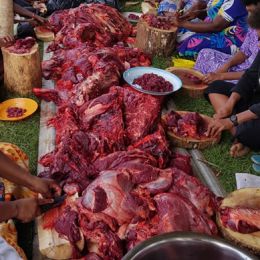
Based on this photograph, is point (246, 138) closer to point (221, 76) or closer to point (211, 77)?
point (221, 76)

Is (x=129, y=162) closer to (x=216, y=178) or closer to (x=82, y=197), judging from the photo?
(x=82, y=197)

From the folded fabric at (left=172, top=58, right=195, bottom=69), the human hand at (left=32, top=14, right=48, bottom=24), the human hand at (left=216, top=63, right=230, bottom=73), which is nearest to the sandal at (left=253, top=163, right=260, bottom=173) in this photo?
the human hand at (left=216, top=63, right=230, bottom=73)

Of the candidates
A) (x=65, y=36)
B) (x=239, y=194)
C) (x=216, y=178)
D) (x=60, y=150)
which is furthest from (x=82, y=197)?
(x=65, y=36)

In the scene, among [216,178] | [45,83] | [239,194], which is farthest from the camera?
[45,83]

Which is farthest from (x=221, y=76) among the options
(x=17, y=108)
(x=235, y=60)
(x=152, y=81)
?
(x=17, y=108)

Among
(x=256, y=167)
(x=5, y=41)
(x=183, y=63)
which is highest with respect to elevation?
(x=5, y=41)

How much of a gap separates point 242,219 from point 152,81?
8.27 ft

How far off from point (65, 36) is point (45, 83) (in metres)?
1.30

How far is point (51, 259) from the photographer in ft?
10.2

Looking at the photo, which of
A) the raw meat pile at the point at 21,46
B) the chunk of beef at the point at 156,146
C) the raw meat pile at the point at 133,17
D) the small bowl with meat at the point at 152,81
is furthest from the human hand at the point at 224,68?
the raw meat pile at the point at 133,17

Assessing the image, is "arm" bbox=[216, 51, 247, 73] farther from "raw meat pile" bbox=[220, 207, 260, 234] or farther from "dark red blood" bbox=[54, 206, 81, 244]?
"dark red blood" bbox=[54, 206, 81, 244]

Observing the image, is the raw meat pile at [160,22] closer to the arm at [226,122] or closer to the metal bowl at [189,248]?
the arm at [226,122]

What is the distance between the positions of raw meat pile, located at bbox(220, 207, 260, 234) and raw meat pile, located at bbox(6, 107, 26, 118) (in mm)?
3001

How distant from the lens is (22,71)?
5316 mm
